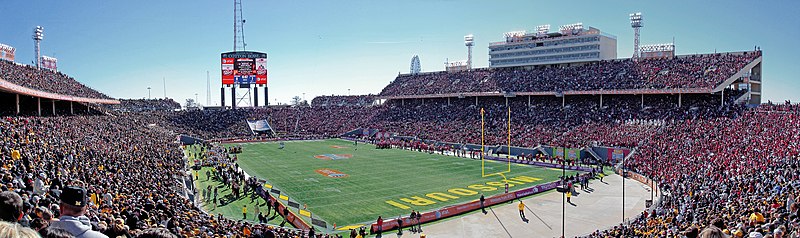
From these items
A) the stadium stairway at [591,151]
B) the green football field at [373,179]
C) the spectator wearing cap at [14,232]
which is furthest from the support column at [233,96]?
the spectator wearing cap at [14,232]

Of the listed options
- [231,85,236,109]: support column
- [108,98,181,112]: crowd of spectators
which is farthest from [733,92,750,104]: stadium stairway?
[108,98,181,112]: crowd of spectators

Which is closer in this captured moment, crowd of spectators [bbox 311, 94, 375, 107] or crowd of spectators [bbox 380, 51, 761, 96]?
crowd of spectators [bbox 380, 51, 761, 96]

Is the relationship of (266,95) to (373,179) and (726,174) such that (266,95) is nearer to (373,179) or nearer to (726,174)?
(373,179)

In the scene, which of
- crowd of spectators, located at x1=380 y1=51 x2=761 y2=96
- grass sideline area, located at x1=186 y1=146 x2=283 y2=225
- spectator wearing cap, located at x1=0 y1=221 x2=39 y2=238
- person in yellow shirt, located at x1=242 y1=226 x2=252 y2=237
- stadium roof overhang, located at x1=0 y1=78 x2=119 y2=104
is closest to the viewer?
spectator wearing cap, located at x1=0 y1=221 x2=39 y2=238

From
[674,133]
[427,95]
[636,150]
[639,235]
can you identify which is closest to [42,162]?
[639,235]

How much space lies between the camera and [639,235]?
15.5m

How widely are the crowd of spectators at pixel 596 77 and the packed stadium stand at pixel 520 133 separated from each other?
218mm

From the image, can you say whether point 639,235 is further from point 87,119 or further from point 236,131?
point 236,131

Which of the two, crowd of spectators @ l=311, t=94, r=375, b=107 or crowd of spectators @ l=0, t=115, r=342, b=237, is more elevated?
crowd of spectators @ l=311, t=94, r=375, b=107

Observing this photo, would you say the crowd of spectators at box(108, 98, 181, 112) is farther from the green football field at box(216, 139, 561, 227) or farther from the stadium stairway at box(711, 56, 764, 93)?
the stadium stairway at box(711, 56, 764, 93)

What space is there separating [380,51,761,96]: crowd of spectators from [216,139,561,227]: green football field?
21911 mm

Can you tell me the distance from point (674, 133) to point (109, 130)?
44.2 meters

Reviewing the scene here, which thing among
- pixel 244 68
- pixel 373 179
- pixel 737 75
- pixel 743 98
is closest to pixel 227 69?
pixel 244 68

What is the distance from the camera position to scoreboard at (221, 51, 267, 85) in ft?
242
